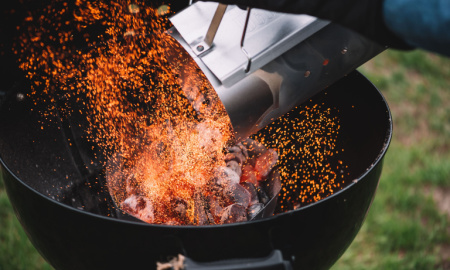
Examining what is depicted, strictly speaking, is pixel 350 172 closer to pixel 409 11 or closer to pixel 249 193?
pixel 249 193

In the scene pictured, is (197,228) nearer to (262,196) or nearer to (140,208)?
(140,208)

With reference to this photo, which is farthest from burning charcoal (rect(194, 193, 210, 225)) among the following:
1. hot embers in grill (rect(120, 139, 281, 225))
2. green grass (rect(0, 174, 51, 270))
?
green grass (rect(0, 174, 51, 270))

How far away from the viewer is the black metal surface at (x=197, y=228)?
0.88 meters

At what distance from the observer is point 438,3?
689 millimetres

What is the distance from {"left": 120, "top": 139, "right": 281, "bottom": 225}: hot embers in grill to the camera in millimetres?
1229

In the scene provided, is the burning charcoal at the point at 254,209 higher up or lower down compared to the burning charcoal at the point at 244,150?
lower down

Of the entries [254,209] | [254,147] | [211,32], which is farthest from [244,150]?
[211,32]

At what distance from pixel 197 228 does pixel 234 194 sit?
46 centimetres

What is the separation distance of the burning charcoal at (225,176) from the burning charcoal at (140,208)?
22cm

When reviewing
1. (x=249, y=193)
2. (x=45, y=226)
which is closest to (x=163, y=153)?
(x=249, y=193)

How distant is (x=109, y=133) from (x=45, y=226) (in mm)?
584

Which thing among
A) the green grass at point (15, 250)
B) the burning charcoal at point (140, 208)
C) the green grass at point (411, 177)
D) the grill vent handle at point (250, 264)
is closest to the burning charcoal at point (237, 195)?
the burning charcoal at point (140, 208)

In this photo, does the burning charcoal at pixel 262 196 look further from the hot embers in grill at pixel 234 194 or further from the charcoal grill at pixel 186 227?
the charcoal grill at pixel 186 227

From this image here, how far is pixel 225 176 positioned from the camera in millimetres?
1367
